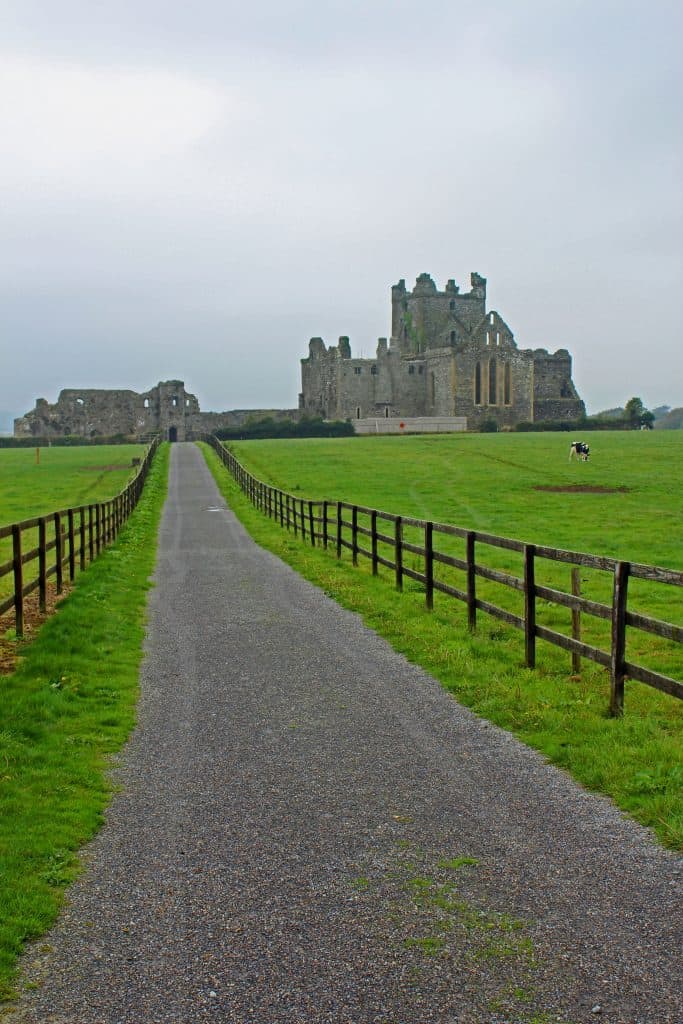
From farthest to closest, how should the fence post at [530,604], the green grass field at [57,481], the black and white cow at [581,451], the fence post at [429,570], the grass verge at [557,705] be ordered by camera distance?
the black and white cow at [581,451] → the green grass field at [57,481] → the fence post at [429,570] → the fence post at [530,604] → the grass verge at [557,705]

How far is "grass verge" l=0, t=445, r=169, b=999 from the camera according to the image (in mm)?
5133

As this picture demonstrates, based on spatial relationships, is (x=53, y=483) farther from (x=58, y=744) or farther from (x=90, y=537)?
(x=58, y=744)

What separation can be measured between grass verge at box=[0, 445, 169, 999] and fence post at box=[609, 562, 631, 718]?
4.18 m

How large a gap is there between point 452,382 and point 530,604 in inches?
4047

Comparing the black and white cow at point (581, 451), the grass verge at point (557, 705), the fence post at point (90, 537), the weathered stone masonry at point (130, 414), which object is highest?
the weathered stone masonry at point (130, 414)

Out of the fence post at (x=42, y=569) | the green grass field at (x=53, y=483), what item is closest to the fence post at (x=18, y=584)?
the fence post at (x=42, y=569)

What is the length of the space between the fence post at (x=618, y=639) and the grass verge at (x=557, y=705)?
137 millimetres

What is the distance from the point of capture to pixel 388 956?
4.43 m

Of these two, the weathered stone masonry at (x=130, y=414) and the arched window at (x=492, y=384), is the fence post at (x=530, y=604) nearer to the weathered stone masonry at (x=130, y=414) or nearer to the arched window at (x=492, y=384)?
the arched window at (x=492, y=384)

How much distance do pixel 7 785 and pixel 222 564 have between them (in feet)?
44.6

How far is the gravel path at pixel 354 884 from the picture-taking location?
4.14 metres

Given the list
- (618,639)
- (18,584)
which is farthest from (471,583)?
(18,584)

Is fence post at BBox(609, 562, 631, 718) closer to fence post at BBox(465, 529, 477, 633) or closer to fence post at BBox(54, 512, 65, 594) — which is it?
fence post at BBox(465, 529, 477, 633)

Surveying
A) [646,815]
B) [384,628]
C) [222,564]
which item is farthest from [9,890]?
[222,564]
